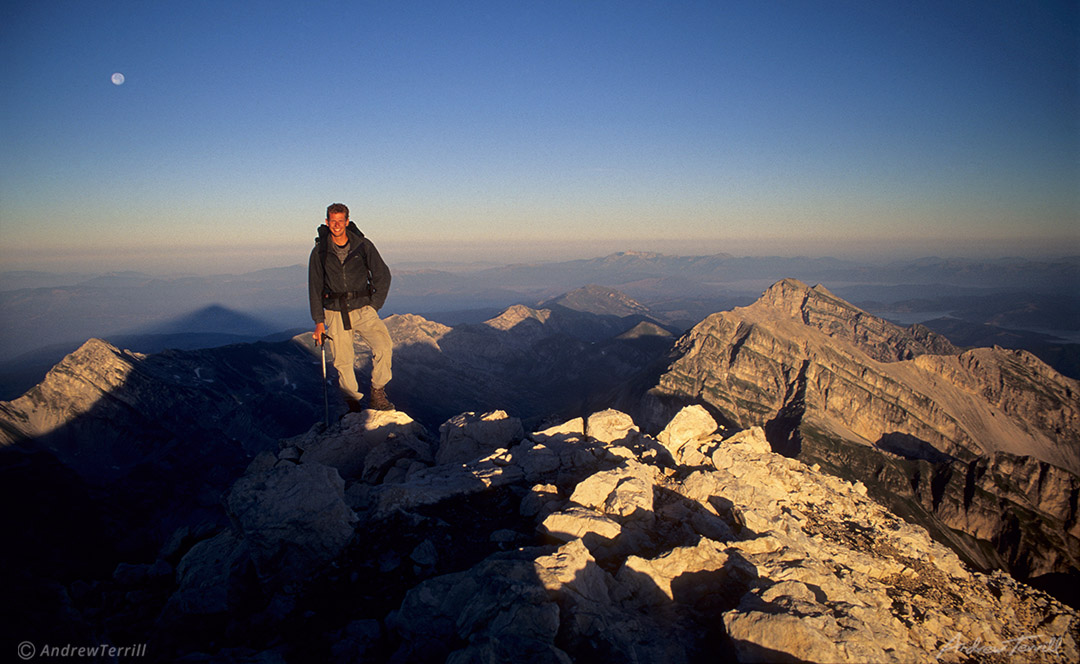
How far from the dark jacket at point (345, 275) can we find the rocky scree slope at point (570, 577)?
476 centimetres

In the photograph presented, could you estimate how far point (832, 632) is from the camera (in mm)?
5582

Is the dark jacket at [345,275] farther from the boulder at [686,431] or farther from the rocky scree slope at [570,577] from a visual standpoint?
the boulder at [686,431]

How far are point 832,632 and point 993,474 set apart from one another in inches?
6694

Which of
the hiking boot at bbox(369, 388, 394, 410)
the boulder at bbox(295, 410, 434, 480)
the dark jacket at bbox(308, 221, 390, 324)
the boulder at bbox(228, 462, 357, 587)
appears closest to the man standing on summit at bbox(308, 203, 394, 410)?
the dark jacket at bbox(308, 221, 390, 324)

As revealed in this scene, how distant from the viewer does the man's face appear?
38.5 feet

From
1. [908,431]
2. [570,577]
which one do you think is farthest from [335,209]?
[908,431]

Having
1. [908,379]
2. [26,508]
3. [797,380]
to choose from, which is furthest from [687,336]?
[26,508]

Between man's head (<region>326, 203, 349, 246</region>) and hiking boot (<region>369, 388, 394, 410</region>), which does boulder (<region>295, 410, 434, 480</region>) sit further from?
man's head (<region>326, 203, 349, 246</region>)

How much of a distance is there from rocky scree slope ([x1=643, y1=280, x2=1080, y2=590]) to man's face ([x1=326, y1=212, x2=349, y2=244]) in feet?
455

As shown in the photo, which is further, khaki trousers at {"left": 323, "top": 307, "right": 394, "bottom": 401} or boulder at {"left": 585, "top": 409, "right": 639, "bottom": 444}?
boulder at {"left": 585, "top": 409, "right": 639, "bottom": 444}

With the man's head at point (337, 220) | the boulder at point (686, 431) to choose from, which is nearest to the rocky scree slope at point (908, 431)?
the boulder at point (686, 431)

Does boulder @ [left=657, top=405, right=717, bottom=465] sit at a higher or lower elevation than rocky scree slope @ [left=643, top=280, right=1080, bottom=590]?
higher

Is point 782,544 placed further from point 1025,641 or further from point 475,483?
point 475,483

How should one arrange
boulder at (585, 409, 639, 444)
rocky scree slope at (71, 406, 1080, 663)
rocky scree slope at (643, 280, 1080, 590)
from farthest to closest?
rocky scree slope at (643, 280, 1080, 590) < boulder at (585, 409, 639, 444) < rocky scree slope at (71, 406, 1080, 663)
